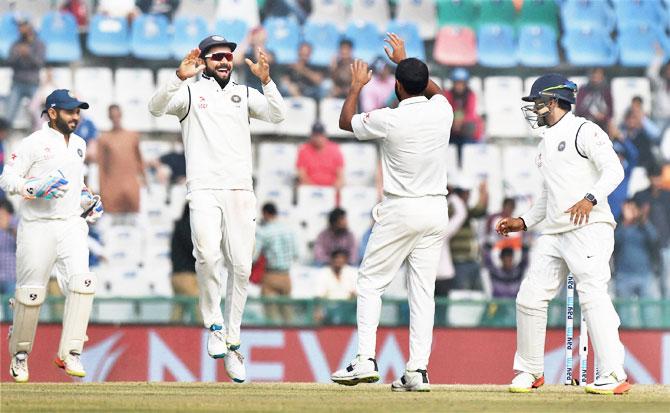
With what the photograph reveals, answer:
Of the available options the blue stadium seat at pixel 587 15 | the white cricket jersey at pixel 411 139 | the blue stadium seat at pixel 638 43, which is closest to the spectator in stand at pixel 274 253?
the blue stadium seat at pixel 587 15

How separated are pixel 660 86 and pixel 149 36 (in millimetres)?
5617

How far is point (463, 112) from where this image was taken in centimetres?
1600

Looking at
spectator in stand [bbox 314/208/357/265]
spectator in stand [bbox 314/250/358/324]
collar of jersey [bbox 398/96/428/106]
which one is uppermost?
collar of jersey [bbox 398/96/428/106]

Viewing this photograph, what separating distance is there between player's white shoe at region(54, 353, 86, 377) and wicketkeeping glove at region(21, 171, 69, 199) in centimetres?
110

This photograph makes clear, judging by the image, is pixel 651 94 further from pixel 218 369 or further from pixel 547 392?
pixel 547 392

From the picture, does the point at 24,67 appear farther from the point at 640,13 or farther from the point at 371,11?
the point at 640,13

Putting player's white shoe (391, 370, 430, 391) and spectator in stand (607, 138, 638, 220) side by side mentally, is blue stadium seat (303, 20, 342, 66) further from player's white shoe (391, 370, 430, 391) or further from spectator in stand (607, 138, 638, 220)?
player's white shoe (391, 370, 430, 391)

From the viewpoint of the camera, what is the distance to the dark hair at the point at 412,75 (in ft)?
29.7

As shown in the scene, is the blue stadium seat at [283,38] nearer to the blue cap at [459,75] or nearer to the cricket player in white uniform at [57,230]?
the blue cap at [459,75]

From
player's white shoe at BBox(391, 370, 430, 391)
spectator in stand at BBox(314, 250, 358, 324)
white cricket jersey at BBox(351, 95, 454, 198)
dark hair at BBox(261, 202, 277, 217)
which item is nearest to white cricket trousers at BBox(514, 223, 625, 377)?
player's white shoe at BBox(391, 370, 430, 391)

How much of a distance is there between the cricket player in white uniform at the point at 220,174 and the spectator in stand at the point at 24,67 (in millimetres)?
6320

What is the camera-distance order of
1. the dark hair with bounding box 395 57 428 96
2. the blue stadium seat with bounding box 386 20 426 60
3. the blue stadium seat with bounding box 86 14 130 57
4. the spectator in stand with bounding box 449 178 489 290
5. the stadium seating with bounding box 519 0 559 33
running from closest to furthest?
the dark hair with bounding box 395 57 428 96 → the spectator in stand with bounding box 449 178 489 290 → the blue stadium seat with bounding box 86 14 130 57 → the blue stadium seat with bounding box 386 20 426 60 → the stadium seating with bounding box 519 0 559 33

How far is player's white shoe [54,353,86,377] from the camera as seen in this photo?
10.0 meters

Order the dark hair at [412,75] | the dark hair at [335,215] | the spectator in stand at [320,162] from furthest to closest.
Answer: the spectator in stand at [320,162]
the dark hair at [335,215]
the dark hair at [412,75]
